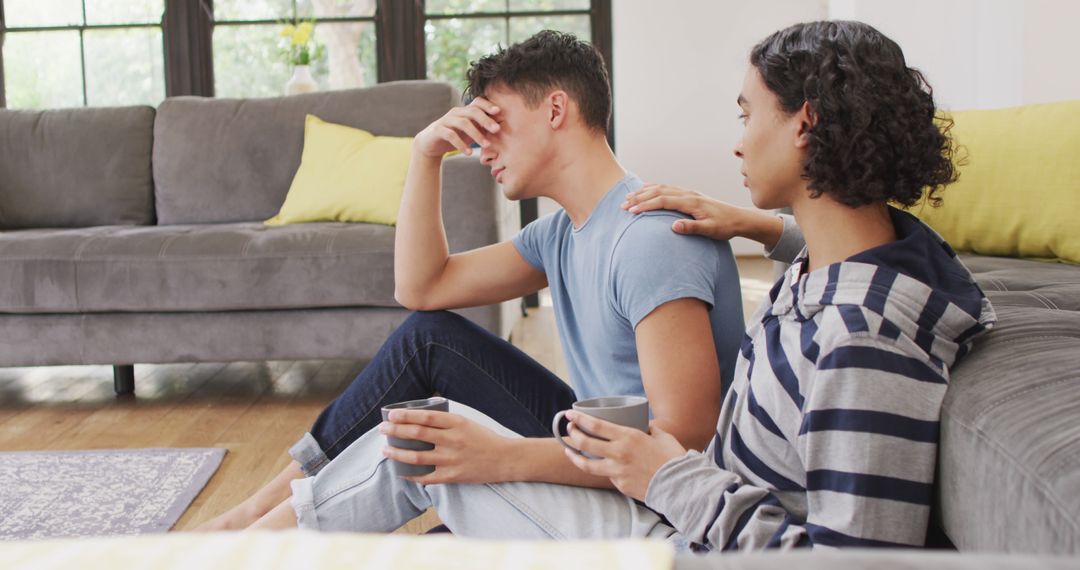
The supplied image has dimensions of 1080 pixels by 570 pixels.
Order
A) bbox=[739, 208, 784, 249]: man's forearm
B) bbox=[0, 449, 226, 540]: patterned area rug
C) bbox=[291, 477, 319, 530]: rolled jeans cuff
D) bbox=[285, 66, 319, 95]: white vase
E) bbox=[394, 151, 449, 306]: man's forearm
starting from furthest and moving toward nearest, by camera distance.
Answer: bbox=[285, 66, 319, 95]: white vase, bbox=[0, 449, 226, 540]: patterned area rug, bbox=[394, 151, 449, 306]: man's forearm, bbox=[739, 208, 784, 249]: man's forearm, bbox=[291, 477, 319, 530]: rolled jeans cuff

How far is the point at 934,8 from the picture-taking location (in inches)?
139

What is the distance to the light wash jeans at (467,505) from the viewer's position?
1.12 meters

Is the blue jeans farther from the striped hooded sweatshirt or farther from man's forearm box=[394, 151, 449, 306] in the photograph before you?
the striped hooded sweatshirt

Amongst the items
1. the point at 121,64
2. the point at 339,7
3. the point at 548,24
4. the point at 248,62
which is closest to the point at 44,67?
the point at 121,64

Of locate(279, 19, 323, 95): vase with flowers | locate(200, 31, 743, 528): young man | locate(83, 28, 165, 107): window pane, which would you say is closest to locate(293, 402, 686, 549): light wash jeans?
locate(200, 31, 743, 528): young man

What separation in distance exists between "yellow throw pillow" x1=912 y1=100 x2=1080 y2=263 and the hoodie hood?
4.00 ft

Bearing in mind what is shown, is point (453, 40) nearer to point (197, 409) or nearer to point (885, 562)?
point (197, 409)

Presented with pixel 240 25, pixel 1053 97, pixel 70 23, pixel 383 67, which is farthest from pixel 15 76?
pixel 1053 97

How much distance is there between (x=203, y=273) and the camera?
2906mm

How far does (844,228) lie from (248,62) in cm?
589

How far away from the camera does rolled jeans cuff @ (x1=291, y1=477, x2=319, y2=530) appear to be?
127cm

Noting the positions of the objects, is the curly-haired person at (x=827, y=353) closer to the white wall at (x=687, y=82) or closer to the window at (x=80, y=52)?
the white wall at (x=687, y=82)

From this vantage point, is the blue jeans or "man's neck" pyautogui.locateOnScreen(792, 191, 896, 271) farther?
the blue jeans

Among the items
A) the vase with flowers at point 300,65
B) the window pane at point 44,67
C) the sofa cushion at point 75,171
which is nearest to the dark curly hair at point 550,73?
the sofa cushion at point 75,171
